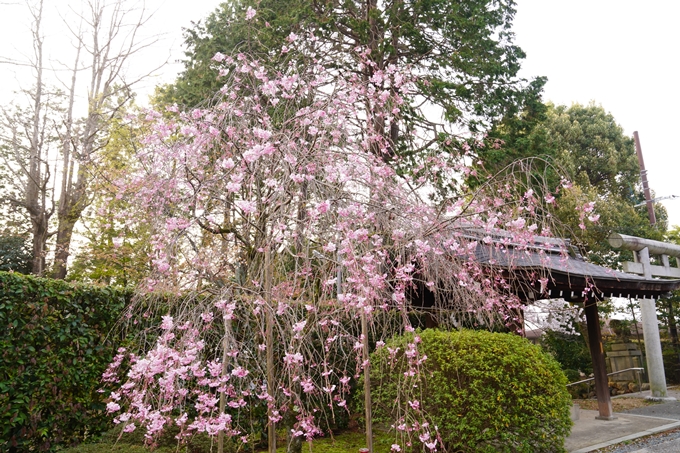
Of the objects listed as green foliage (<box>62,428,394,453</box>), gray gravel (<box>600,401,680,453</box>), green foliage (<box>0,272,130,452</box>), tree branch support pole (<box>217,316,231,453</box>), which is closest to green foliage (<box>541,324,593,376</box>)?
gray gravel (<box>600,401,680,453</box>)

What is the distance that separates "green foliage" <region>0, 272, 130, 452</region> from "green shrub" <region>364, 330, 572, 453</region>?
319 cm

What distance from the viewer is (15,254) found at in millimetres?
11938

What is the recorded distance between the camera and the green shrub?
184 inches

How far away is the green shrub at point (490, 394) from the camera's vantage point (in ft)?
15.4

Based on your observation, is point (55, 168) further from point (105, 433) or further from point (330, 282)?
point (330, 282)

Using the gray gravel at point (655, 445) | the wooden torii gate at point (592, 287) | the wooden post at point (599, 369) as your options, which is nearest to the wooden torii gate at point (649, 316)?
the wooden torii gate at point (592, 287)

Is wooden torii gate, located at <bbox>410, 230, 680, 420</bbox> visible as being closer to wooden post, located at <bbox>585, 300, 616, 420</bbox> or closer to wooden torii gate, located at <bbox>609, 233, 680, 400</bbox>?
wooden post, located at <bbox>585, 300, 616, 420</bbox>

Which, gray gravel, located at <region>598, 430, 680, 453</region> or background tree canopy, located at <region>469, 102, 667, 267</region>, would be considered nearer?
gray gravel, located at <region>598, 430, 680, 453</region>

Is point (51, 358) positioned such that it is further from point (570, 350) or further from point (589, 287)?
point (570, 350)

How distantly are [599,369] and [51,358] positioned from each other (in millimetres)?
7797

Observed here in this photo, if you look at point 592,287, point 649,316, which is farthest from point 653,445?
point 649,316

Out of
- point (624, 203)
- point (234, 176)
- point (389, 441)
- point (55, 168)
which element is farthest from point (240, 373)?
point (624, 203)

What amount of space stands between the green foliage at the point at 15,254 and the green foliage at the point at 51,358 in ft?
28.5

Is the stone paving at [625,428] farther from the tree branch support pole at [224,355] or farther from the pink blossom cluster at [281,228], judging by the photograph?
the tree branch support pole at [224,355]
